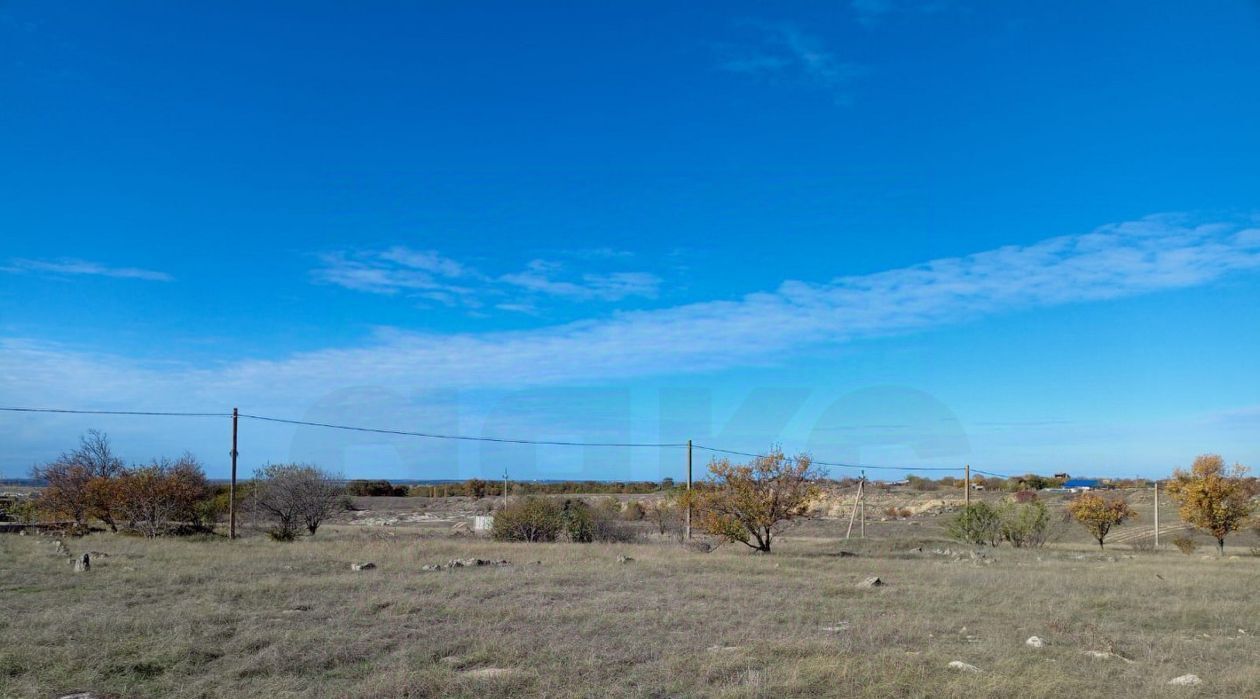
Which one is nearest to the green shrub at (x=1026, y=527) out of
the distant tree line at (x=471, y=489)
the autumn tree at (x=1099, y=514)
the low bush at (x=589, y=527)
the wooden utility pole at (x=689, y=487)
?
the autumn tree at (x=1099, y=514)

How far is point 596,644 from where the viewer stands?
9562mm

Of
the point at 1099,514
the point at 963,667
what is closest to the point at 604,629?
the point at 963,667

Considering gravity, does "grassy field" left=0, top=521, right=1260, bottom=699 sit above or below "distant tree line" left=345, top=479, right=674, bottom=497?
above

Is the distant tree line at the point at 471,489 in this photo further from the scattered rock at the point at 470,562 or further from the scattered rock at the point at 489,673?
the scattered rock at the point at 489,673

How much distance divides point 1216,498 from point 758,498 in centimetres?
1800

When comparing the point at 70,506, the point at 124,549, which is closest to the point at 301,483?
the point at 70,506

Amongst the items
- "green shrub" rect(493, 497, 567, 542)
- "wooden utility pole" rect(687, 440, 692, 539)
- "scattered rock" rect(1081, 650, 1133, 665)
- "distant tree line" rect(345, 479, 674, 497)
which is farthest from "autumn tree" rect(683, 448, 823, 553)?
"distant tree line" rect(345, 479, 674, 497)

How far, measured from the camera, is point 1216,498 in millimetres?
28094

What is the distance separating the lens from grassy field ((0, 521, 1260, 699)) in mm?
7781

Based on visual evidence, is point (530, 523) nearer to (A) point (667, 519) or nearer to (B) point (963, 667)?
(A) point (667, 519)

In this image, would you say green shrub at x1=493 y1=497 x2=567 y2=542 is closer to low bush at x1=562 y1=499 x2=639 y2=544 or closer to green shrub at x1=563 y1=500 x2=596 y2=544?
green shrub at x1=563 y1=500 x2=596 y2=544

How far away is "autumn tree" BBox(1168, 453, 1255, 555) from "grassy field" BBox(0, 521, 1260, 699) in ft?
32.8

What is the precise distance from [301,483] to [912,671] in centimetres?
2792

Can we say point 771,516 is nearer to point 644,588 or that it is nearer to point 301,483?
point 644,588
